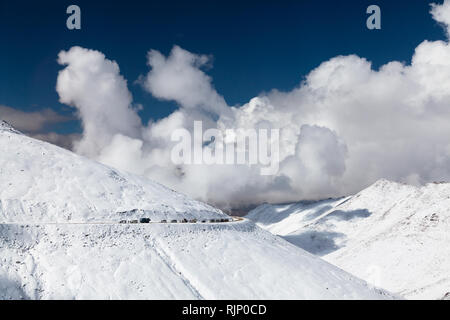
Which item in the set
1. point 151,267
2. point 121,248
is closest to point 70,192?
point 121,248

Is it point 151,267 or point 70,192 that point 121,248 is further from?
point 70,192

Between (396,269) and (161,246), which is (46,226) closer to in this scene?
(161,246)

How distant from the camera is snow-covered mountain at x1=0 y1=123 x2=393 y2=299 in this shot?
51375mm

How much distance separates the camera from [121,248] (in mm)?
58062

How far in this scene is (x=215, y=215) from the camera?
79.9 m

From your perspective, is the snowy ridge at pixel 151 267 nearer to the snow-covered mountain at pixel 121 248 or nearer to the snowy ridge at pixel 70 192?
the snow-covered mountain at pixel 121 248

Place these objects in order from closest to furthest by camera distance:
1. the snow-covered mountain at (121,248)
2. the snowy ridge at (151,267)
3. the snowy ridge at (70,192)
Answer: the snowy ridge at (151,267), the snow-covered mountain at (121,248), the snowy ridge at (70,192)

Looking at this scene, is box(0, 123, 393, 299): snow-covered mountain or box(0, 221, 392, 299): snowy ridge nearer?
box(0, 221, 392, 299): snowy ridge

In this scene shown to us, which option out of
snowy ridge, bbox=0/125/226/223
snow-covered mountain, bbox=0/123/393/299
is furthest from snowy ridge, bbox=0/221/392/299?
snowy ridge, bbox=0/125/226/223

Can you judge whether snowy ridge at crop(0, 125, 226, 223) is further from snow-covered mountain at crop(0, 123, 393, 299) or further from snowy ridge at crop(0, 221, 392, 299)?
snowy ridge at crop(0, 221, 392, 299)

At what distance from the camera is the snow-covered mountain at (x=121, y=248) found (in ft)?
169

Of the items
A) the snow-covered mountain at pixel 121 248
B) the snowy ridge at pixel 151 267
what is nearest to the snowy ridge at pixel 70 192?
the snow-covered mountain at pixel 121 248

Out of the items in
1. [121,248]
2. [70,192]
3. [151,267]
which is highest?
[70,192]
